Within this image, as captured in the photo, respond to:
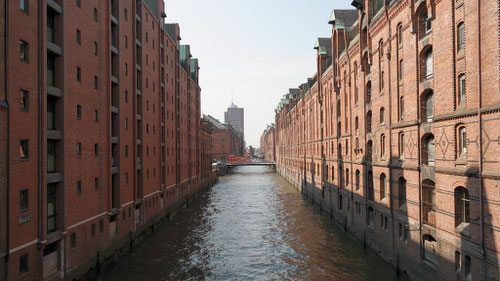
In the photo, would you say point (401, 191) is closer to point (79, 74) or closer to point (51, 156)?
point (51, 156)

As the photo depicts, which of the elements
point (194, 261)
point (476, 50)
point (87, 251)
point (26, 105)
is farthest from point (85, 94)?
point (476, 50)

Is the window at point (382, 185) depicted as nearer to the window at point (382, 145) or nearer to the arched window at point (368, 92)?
the window at point (382, 145)

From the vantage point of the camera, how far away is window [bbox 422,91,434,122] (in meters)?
17.6

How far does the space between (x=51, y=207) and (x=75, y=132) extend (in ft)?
13.9

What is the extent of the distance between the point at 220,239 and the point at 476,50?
23675 mm

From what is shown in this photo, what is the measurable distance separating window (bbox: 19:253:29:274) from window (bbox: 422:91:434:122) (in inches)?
781

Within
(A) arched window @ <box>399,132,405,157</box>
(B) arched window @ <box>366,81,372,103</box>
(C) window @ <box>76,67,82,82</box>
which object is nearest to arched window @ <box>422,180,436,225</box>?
(A) arched window @ <box>399,132,405,157</box>

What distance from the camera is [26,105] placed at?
15266mm

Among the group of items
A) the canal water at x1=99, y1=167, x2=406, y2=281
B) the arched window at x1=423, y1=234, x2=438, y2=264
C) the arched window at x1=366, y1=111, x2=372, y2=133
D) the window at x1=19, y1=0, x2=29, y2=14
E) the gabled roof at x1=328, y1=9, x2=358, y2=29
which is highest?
the gabled roof at x1=328, y1=9, x2=358, y2=29

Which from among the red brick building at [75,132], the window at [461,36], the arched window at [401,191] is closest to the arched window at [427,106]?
the window at [461,36]

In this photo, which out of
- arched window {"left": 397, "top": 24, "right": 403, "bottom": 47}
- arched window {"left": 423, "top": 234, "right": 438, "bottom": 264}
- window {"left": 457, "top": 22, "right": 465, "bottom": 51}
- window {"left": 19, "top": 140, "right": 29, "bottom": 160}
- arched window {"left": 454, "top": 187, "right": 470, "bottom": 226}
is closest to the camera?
window {"left": 457, "top": 22, "right": 465, "bottom": 51}

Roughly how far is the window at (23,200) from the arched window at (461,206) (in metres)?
18.5

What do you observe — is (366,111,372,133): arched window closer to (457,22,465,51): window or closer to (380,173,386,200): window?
(380,173,386,200): window

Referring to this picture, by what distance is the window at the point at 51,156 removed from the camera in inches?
691
